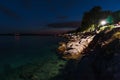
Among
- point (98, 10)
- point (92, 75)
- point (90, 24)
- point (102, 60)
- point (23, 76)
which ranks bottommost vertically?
point (23, 76)

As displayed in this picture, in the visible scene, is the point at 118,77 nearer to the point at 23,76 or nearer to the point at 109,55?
the point at 109,55

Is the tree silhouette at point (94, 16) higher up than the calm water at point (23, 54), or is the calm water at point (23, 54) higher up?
the tree silhouette at point (94, 16)

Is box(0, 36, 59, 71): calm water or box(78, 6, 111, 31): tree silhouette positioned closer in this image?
box(0, 36, 59, 71): calm water

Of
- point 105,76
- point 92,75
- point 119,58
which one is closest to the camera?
point 105,76

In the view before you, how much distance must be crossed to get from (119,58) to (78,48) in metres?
21.1

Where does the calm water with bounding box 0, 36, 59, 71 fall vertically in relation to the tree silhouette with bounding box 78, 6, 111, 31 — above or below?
below

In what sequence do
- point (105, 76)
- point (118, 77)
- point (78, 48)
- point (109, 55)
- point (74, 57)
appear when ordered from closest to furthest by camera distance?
point (118, 77)
point (105, 76)
point (109, 55)
point (74, 57)
point (78, 48)

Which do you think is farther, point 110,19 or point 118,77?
point 110,19

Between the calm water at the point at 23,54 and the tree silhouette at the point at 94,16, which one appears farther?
the tree silhouette at the point at 94,16

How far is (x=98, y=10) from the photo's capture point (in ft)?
378

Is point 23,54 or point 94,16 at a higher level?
point 94,16

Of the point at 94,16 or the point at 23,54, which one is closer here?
the point at 23,54

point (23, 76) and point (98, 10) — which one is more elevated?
point (98, 10)

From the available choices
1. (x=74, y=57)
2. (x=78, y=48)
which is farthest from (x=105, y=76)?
(x=78, y=48)
